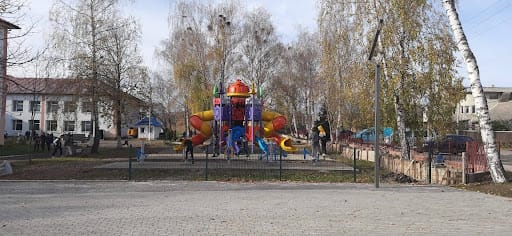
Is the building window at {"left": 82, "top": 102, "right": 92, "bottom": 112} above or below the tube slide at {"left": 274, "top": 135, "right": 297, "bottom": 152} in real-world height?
above

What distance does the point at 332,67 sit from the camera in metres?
31.0

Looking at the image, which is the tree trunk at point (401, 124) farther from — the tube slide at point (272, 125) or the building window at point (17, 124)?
the building window at point (17, 124)

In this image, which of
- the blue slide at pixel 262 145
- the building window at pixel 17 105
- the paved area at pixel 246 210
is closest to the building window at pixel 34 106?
the building window at pixel 17 105

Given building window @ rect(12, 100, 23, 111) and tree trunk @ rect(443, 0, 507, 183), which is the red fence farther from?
building window @ rect(12, 100, 23, 111)

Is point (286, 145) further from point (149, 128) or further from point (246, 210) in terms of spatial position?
point (149, 128)

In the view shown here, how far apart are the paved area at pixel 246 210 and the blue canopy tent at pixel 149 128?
183 ft

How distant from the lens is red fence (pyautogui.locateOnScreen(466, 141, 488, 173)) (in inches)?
670

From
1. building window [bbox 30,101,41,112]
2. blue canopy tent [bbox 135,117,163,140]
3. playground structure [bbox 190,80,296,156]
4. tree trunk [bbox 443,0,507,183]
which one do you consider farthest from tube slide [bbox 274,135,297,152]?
blue canopy tent [bbox 135,117,163,140]

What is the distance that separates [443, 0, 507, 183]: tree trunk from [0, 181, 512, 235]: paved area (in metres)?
1.70

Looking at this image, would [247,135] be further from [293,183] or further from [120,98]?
[293,183]

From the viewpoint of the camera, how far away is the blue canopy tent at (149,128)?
71625 mm

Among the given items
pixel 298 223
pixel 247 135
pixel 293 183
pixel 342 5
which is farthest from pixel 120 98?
pixel 298 223

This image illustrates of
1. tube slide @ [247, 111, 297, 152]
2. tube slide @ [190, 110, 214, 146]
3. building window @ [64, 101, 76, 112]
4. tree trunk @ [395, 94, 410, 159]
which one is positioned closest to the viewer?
tree trunk @ [395, 94, 410, 159]

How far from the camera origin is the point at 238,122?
31344mm
